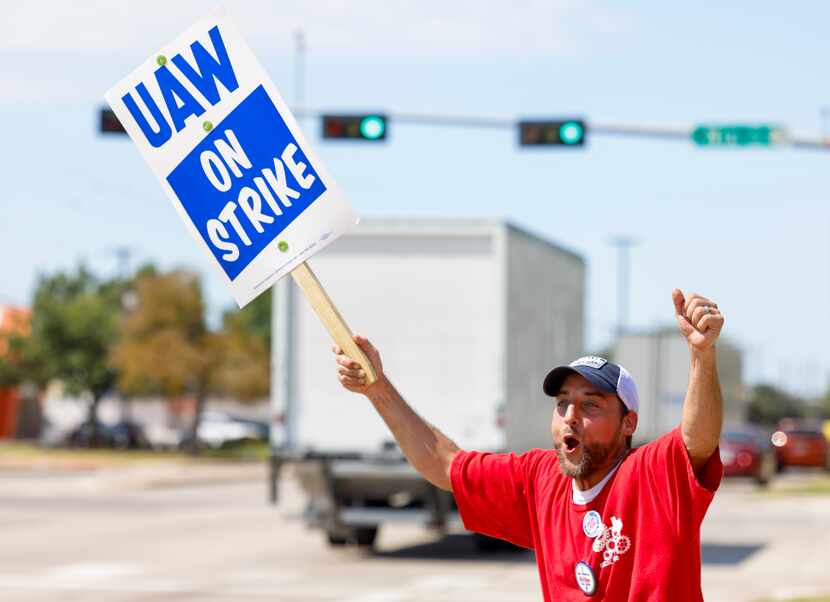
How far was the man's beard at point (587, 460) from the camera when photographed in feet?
13.5

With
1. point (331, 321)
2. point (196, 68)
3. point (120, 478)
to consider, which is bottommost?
point (120, 478)

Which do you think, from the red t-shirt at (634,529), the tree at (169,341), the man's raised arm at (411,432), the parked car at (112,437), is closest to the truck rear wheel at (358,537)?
the man's raised arm at (411,432)

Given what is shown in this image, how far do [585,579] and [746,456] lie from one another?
32871 mm

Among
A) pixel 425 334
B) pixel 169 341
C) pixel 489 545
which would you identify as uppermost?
pixel 169 341

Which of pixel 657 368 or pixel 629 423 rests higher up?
pixel 657 368

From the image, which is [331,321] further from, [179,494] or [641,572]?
[179,494]

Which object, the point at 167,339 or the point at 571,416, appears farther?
the point at 167,339

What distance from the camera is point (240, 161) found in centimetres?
447

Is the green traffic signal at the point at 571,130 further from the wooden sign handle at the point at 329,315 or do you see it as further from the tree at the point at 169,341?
the tree at the point at 169,341

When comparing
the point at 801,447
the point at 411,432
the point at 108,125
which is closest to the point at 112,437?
the point at 801,447

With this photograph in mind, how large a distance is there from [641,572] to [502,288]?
13.1 metres

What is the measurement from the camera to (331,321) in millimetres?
4367

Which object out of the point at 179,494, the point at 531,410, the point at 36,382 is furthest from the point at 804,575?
the point at 36,382

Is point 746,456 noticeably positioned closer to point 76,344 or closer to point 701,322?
point 701,322
